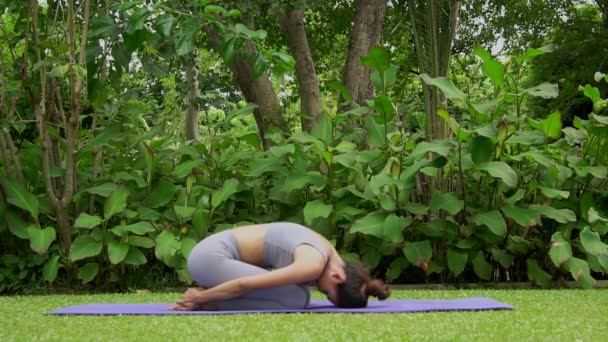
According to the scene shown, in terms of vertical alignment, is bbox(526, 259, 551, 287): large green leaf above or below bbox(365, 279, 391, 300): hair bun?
below

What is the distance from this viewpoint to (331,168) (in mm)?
6105

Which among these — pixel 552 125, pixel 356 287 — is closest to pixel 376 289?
pixel 356 287

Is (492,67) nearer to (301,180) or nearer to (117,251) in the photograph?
(301,180)

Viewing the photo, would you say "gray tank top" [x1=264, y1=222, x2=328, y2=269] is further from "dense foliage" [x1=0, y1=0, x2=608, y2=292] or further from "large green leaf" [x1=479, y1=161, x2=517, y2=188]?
"large green leaf" [x1=479, y1=161, x2=517, y2=188]

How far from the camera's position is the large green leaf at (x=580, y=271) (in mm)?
5605

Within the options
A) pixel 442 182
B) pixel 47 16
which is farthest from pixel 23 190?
pixel 442 182

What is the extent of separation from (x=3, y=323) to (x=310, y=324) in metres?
1.44

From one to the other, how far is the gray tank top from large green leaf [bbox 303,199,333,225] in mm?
1712

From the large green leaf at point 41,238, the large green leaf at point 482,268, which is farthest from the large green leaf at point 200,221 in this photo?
the large green leaf at point 482,268

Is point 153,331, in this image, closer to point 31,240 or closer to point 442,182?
point 31,240

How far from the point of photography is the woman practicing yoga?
3738 millimetres

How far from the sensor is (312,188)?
618cm

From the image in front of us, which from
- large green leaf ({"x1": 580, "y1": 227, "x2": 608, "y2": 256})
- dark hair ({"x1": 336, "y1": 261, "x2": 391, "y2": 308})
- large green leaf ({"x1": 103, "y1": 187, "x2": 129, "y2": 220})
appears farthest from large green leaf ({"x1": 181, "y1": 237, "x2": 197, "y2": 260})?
large green leaf ({"x1": 580, "y1": 227, "x2": 608, "y2": 256})

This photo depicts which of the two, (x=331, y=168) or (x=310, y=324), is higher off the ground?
(x=331, y=168)
